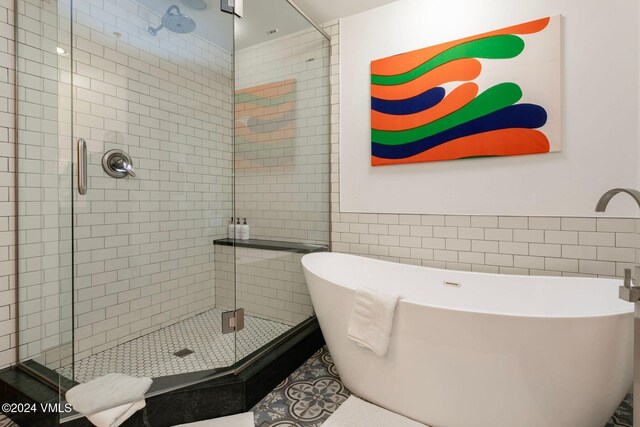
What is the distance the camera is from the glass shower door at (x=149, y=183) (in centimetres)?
189

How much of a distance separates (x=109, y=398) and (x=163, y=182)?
1.36 meters

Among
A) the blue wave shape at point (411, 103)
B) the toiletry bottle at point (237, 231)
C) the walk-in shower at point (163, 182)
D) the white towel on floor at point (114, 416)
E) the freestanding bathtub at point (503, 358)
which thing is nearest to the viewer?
the freestanding bathtub at point (503, 358)

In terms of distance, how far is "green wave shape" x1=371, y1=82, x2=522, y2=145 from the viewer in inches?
78.4

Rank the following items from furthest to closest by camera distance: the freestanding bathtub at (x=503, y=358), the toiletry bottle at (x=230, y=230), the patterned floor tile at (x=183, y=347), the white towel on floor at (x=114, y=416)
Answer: the toiletry bottle at (x=230, y=230) → the patterned floor tile at (x=183, y=347) → the white towel on floor at (x=114, y=416) → the freestanding bathtub at (x=503, y=358)

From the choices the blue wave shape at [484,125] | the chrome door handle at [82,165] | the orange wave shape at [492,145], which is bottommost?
the chrome door handle at [82,165]

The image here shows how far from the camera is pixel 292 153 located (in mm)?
2639

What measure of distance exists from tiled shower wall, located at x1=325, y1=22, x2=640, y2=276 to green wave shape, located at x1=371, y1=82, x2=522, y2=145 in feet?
1.88

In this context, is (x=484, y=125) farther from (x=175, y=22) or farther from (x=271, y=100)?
(x=175, y=22)

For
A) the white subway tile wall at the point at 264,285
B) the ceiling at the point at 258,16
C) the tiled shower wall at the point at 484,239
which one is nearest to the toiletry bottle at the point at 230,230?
the white subway tile wall at the point at 264,285

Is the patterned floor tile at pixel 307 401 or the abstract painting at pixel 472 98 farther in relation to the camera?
the abstract painting at pixel 472 98

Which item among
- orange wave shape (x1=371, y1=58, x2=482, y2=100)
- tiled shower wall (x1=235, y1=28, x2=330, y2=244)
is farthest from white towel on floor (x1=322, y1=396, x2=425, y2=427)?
orange wave shape (x1=371, y1=58, x2=482, y2=100)

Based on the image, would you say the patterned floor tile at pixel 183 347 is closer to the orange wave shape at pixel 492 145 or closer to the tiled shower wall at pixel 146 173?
the tiled shower wall at pixel 146 173

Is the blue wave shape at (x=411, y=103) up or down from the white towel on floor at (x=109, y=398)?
up

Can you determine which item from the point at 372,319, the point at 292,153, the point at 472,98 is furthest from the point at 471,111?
the point at 372,319
